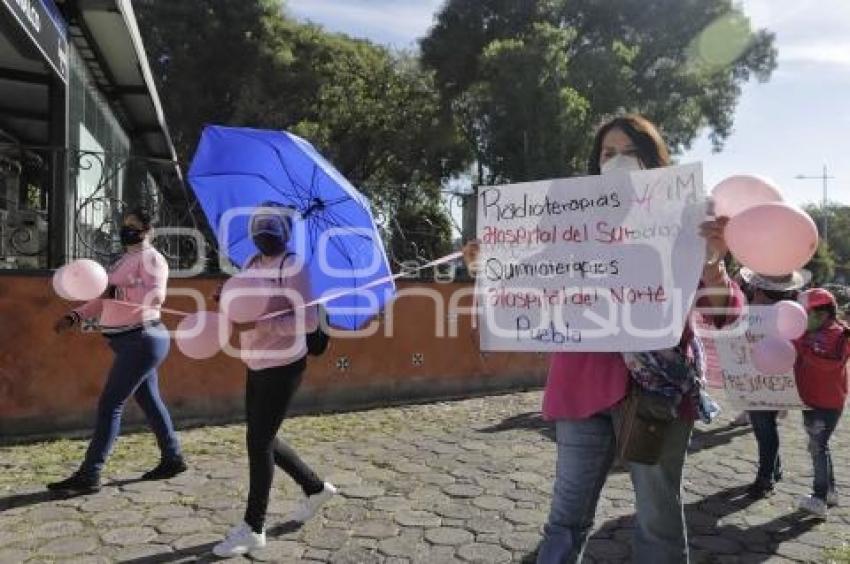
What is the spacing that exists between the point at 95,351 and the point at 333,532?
3.36 m

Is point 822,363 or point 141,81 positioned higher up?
point 141,81

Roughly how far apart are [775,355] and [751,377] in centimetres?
72

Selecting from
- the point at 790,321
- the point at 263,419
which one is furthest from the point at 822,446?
the point at 263,419

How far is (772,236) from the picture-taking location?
2.55 m

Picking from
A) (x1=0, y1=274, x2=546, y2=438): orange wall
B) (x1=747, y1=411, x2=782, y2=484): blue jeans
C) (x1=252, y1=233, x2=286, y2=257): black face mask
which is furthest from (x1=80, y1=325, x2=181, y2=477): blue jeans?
(x1=747, y1=411, x2=782, y2=484): blue jeans

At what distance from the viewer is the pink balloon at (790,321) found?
471 cm

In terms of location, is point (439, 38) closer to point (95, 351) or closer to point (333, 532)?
point (95, 351)

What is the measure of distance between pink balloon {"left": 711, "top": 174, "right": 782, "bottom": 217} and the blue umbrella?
1.70 metres

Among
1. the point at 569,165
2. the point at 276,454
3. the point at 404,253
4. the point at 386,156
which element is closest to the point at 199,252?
the point at 404,253

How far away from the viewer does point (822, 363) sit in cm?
516

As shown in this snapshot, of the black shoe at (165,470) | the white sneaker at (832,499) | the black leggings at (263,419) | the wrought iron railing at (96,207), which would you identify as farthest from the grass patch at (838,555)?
the wrought iron railing at (96,207)

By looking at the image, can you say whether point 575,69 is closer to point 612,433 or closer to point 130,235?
point 130,235

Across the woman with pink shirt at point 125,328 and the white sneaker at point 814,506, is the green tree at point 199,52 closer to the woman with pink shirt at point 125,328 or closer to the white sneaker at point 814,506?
the woman with pink shirt at point 125,328

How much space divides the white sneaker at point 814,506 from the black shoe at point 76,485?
14.4ft
